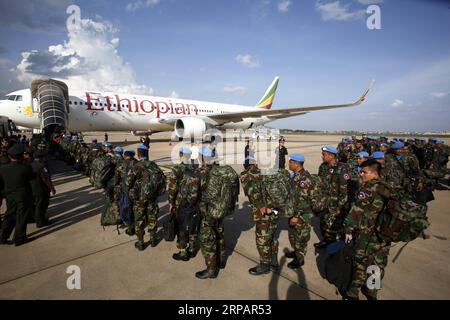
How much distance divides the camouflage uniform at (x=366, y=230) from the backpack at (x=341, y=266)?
0.28ft

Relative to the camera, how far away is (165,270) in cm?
341

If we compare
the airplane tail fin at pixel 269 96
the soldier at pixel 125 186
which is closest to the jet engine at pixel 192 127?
the soldier at pixel 125 186

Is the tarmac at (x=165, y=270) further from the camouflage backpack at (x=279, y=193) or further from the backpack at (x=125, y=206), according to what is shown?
the camouflage backpack at (x=279, y=193)

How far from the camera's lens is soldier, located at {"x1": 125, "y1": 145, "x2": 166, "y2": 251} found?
3760 mm

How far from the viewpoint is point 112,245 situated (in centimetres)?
416

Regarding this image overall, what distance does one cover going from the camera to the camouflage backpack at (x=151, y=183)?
12.2 feet

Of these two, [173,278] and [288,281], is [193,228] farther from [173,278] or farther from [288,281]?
[288,281]

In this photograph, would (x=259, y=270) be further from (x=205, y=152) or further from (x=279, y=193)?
(x=205, y=152)

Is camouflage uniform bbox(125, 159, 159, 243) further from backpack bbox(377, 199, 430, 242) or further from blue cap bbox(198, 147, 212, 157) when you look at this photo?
backpack bbox(377, 199, 430, 242)

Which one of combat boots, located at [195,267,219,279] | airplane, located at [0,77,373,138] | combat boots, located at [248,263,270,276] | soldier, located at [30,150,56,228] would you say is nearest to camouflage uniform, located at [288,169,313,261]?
combat boots, located at [248,263,270,276]

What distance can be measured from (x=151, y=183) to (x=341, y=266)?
10.0 ft

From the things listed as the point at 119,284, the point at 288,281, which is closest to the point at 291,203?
the point at 288,281

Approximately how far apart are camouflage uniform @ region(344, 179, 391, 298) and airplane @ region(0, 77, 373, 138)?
15.2 metres
